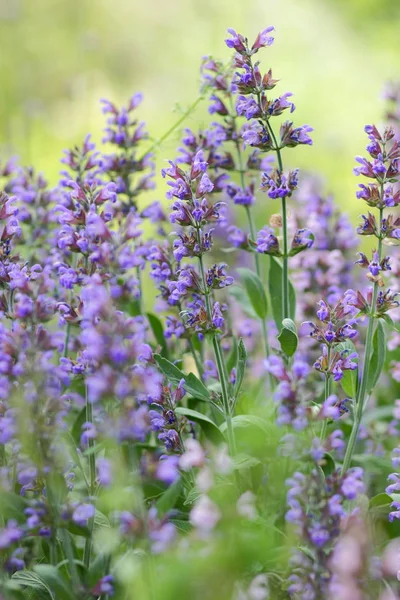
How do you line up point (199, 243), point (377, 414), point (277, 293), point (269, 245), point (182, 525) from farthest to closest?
1. point (377, 414)
2. point (277, 293)
3. point (269, 245)
4. point (199, 243)
5. point (182, 525)

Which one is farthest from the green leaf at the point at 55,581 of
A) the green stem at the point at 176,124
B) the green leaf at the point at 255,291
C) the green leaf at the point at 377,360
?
the green stem at the point at 176,124

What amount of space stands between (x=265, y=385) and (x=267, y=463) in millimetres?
734

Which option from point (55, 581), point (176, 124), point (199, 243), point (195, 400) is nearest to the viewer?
point (55, 581)

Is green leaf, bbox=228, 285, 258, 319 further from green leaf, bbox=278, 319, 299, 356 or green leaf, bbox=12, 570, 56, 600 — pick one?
green leaf, bbox=12, 570, 56, 600

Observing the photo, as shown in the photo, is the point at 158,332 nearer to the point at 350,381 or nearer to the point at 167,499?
the point at 350,381

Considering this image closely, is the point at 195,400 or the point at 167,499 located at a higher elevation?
the point at 195,400

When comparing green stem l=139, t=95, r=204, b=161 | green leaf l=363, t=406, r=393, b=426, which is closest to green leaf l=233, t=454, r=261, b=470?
green leaf l=363, t=406, r=393, b=426

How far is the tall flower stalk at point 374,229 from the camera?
236cm

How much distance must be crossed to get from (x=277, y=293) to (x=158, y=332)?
0.48 m

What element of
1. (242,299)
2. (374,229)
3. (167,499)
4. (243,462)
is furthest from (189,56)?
(167,499)

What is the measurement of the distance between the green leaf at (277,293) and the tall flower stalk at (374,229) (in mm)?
385

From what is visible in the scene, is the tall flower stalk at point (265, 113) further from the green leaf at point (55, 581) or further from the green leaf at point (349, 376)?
the green leaf at point (55, 581)

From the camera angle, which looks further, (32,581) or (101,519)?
(101,519)

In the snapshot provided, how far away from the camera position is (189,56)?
1049cm
